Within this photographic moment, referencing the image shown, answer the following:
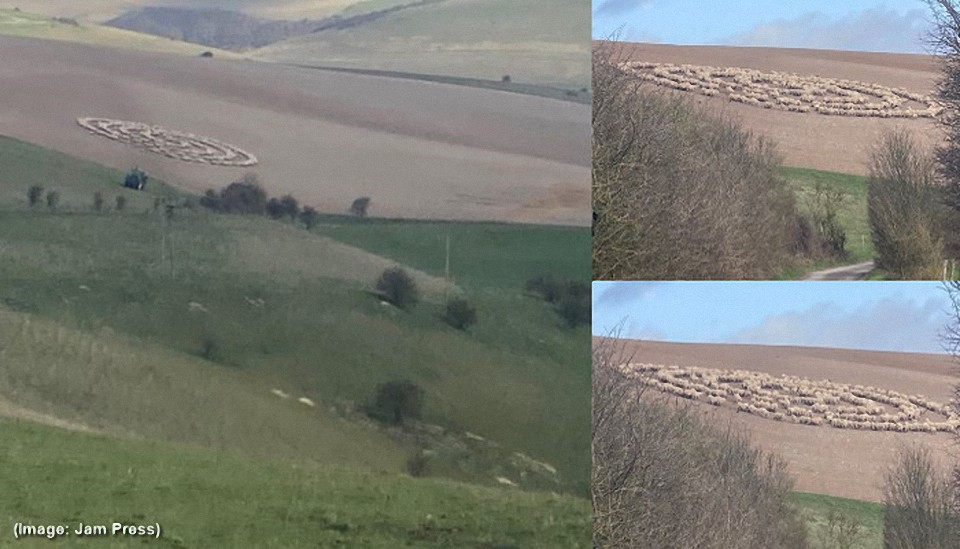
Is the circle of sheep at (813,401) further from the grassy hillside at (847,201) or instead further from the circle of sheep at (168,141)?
the circle of sheep at (168,141)

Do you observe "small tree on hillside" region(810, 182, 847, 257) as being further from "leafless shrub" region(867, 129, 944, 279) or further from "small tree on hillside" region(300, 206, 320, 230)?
"small tree on hillside" region(300, 206, 320, 230)

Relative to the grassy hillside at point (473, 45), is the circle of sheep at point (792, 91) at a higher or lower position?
lower

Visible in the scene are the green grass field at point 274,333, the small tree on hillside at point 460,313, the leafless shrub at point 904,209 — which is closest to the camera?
the green grass field at point 274,333

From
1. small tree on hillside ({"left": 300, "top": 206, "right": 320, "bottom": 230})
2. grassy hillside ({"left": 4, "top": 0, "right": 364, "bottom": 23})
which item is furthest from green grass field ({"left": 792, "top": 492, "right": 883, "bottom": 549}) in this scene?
grassy hillside ({"left": 4, "top": 0, "right": 364, "bottom": 23})

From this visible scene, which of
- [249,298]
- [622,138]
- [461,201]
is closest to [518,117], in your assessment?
[461,201]

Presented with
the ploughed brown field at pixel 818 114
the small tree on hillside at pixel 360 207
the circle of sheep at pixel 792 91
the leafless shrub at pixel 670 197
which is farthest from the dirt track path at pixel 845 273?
the small tree on hillside at pixel 360 207
